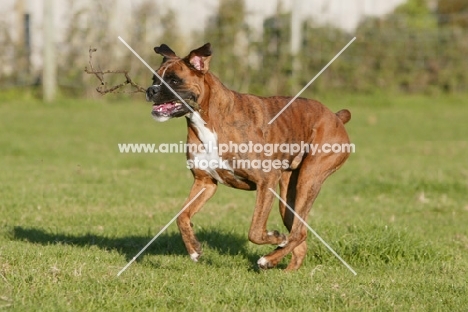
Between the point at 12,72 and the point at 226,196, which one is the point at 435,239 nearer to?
the point at 226,196

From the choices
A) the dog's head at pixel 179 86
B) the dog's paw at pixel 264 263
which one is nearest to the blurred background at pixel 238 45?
the dog's head at pixel 179 86

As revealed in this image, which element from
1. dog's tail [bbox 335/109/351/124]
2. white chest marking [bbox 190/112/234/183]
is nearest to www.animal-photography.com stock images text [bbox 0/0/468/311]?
white chest marking [bbox 190/112/234/183]

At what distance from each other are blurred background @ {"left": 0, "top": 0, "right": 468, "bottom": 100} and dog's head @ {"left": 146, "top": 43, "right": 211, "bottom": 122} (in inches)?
585

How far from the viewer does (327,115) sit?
26.3ft

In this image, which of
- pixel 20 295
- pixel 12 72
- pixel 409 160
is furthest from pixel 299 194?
pixel 12 72

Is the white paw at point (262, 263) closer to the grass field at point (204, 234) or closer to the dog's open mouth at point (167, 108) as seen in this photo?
the grass field at point (204, 234)

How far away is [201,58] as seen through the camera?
7188 millimetres

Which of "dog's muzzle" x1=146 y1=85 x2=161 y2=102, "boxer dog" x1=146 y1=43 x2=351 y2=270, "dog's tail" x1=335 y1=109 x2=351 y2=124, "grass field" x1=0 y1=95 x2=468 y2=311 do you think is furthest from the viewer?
"dog's tail" x1=335 y1=109 x2=351 y2=124

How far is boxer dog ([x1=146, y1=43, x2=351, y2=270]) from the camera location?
23.4ft

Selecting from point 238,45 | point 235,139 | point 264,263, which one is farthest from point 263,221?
point 238,45

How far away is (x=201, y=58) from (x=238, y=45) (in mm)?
16170

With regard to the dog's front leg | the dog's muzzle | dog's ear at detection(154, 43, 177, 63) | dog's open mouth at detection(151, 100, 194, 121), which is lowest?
the dog's front leg

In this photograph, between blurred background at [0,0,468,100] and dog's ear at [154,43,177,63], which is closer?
dog's ear at [154,43,177,63]

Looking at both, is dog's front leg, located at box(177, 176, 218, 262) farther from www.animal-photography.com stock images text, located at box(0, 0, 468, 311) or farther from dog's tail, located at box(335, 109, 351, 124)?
dog's tail, located at box(335, 109, 351, 124)
